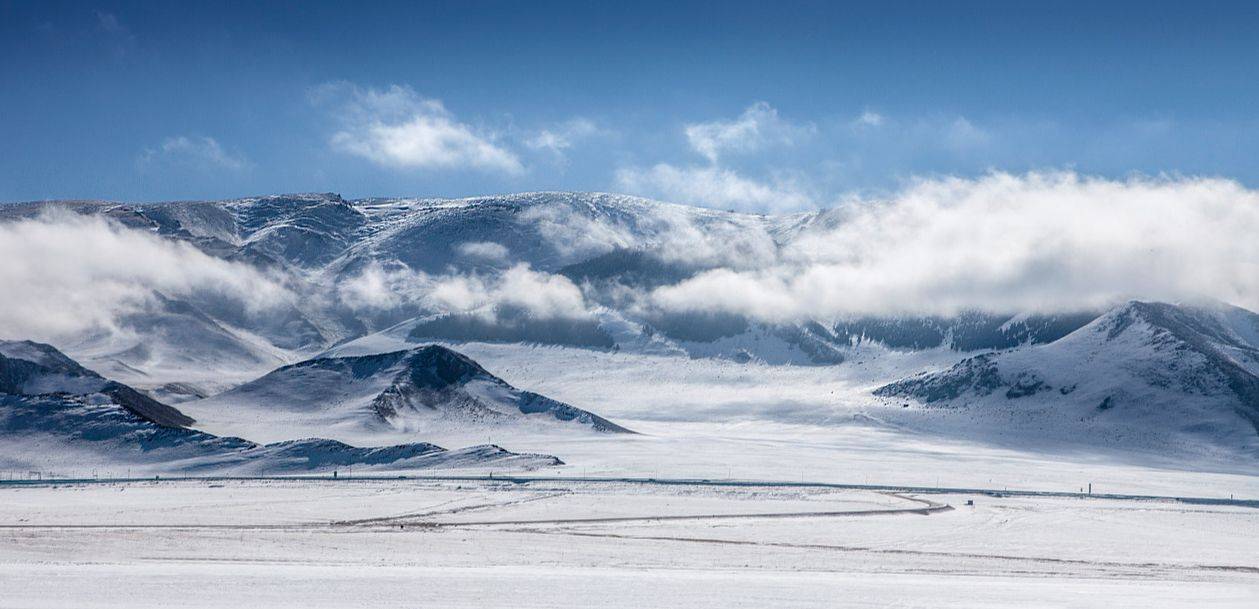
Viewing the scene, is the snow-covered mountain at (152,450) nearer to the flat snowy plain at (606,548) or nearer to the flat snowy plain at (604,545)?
the flat snowy plain at (604,545)

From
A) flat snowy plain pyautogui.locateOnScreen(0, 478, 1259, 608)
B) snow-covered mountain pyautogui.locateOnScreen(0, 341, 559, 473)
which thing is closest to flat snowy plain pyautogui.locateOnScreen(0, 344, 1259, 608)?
flat snowy plain pyautogui.locateOnScreen(0, 478, 1259, 608)

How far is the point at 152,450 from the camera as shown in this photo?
16388 cm

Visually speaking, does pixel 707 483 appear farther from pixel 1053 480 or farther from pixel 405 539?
pixel 405 539

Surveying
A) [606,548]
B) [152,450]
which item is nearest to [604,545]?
[606,548]

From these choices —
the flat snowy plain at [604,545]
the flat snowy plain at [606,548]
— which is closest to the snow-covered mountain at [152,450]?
the flat snowy plain at [604,545]

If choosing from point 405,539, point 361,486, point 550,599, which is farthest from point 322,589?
point 361,486

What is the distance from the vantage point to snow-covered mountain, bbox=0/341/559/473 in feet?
515

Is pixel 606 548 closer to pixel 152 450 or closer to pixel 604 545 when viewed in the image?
pixel 604 545

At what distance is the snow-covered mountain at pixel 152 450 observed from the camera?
15700 centimetres

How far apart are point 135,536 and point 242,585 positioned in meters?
24.3

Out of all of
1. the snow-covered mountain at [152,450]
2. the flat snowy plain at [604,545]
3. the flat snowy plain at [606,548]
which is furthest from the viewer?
the snow-covered mountain at [152,450]

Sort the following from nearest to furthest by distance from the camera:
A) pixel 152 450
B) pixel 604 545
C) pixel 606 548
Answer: pixel 606 548 → pixel 604 545 → pixel 152 450

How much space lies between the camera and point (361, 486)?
130 meters

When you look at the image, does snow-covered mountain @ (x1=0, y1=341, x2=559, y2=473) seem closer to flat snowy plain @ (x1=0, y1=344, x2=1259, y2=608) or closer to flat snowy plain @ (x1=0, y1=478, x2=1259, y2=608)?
flat snowy plain @ (x1=0, y1=344, x2=1259, y2=608)
